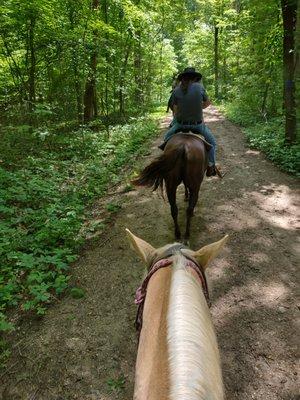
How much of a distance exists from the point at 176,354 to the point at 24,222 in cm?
543

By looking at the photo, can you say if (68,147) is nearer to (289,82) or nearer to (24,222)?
(24,222)

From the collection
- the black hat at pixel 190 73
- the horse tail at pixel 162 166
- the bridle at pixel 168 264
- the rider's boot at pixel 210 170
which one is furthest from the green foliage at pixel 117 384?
the black hat at pixel 190 73

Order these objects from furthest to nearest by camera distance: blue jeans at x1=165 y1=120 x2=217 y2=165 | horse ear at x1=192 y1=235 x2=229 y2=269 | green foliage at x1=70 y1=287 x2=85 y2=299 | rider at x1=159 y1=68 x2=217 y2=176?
blue jeans at x1=165 y1=120 x2=217 y2=165, rider at x1=159 y1=68 x2=217 y2=176, green foliage at x1=70 y1=287 x2=85 y2=299, horse ear at x1=192 y1=235 x2=229 y2=269

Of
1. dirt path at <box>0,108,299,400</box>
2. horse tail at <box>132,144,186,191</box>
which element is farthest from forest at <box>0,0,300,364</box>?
horse tail at <box>132,144,186,191</box>

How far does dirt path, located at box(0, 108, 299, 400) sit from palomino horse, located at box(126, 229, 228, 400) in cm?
217

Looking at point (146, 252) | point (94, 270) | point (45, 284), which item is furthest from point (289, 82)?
point (146, 252)

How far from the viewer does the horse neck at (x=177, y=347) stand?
1.00m

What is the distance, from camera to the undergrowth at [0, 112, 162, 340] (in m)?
4.54

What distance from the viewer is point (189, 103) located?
5.92 metres

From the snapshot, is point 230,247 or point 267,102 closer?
point 230,247

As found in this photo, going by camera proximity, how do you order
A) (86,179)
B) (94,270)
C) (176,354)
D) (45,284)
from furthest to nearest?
1. (86,179)
2. (94,270)
3. (45,284)
4. (176,354)

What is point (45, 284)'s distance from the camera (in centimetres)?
457

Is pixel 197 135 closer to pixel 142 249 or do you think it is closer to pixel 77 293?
pixel 77 293

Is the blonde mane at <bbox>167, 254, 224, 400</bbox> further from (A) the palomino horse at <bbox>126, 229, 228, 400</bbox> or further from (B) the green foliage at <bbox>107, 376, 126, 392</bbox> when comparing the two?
(B) the green foliage at <bbox>107, 376, 126, 392</bbox>
